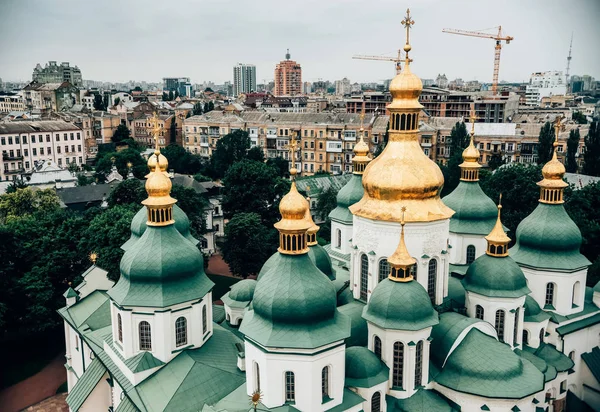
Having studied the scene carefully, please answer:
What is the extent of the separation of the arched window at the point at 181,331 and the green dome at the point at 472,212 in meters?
14.0

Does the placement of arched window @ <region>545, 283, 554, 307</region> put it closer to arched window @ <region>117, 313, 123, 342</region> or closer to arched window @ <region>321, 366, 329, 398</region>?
arched window @ <region>321, 366, 329, 398</region>

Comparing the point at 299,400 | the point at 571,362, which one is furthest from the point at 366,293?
the point at 571,362

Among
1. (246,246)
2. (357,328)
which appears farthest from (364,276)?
(246,246)

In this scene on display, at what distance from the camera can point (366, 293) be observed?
22438mm

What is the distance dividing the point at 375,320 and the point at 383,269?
9.89ft

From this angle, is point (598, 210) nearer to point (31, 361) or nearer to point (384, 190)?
point (384, 190)

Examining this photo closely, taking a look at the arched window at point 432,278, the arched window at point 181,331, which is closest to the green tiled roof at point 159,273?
the arched window at point 181,331

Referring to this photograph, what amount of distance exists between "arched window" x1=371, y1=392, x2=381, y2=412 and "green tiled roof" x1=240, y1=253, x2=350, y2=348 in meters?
2.92

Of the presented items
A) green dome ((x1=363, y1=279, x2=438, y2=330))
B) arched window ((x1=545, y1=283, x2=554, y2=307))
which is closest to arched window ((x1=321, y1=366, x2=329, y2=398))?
green dome ((x1=363, y1=279, x2=438, y2=330))

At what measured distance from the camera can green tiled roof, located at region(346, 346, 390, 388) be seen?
1842 cm

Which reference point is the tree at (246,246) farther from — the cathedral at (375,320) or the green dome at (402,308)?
the green dome at (402,308)

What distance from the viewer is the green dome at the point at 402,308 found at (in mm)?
18641

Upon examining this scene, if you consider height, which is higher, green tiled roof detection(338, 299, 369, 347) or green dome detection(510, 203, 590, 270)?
green dome detection(510, 203, 590, 270)

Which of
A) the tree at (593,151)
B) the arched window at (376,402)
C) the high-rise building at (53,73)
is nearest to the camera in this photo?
the arched window at (376,402)
